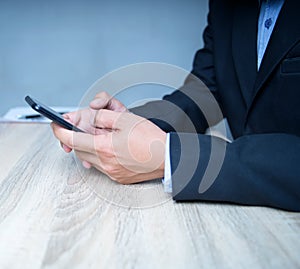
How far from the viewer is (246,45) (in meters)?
0.96

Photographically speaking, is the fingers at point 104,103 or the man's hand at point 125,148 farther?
the fingers at point 104,103

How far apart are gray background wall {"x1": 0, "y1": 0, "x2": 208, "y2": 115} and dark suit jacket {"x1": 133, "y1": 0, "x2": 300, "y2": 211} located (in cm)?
51

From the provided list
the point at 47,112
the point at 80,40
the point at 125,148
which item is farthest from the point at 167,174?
the point at 80,40

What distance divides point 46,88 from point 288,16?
3.96ft

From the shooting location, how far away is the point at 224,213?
598 millimetres

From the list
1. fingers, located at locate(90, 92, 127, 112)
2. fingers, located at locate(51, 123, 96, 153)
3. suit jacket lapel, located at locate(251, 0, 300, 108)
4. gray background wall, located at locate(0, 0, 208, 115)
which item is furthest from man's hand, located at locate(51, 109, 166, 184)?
gray background wall, located at locate(0, 0, 208, 115)

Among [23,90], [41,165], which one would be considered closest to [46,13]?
[23,90]

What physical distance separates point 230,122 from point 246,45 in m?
0.23

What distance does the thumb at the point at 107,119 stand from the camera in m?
0.72

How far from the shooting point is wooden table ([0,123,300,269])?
0.48 metres

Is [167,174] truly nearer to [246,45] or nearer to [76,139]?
[76,139]

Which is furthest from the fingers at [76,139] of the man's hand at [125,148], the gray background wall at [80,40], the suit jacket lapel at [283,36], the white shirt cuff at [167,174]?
the gray background wall at [80,40]

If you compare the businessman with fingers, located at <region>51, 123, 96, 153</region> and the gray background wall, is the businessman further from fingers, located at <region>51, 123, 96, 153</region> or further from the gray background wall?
the gray background wall

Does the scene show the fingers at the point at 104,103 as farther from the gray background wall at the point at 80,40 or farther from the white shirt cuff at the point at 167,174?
the gray background wall at the point at 80,40
